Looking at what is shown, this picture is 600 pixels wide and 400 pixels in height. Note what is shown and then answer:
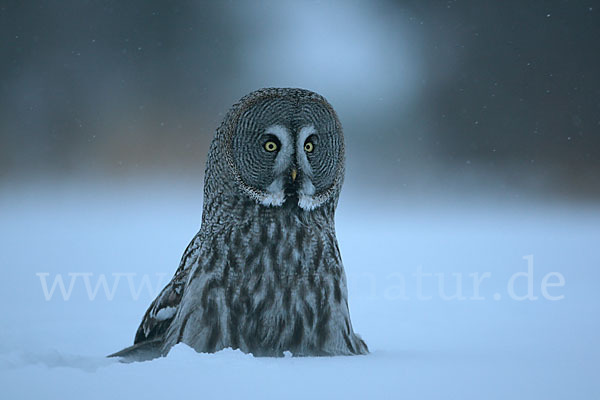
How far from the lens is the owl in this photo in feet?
6.88

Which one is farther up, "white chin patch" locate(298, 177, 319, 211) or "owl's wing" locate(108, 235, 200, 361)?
"white chin patch" locate(298, 177, 319, 211)

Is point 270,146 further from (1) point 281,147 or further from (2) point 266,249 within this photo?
(2) point 266,249

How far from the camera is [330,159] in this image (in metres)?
2.46

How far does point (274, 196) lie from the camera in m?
2.29

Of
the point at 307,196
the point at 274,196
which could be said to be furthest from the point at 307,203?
the point at 274,196

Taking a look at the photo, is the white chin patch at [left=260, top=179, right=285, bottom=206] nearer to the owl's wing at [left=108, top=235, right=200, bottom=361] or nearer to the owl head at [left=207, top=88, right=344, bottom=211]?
the owl head at [left=207, top=88, right=344, bottom=211]

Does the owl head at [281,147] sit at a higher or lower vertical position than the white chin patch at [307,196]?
higher

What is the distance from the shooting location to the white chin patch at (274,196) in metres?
2.28

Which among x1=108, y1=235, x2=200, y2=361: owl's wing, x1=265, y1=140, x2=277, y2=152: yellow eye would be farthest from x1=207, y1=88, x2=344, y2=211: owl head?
x1=108, y1=235, x2=200, y2=361: owl's wing

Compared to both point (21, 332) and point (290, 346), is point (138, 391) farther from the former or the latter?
point (21, 332)

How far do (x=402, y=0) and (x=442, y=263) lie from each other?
7070 mm

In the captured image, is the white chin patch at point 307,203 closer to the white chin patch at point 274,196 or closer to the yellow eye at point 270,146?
the white chin patch at point 274,196

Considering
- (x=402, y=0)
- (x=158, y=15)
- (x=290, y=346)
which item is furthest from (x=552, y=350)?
(x=402, y=0)

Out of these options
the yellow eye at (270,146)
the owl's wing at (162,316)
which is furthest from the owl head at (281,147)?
the owl's wing at (162,316)
